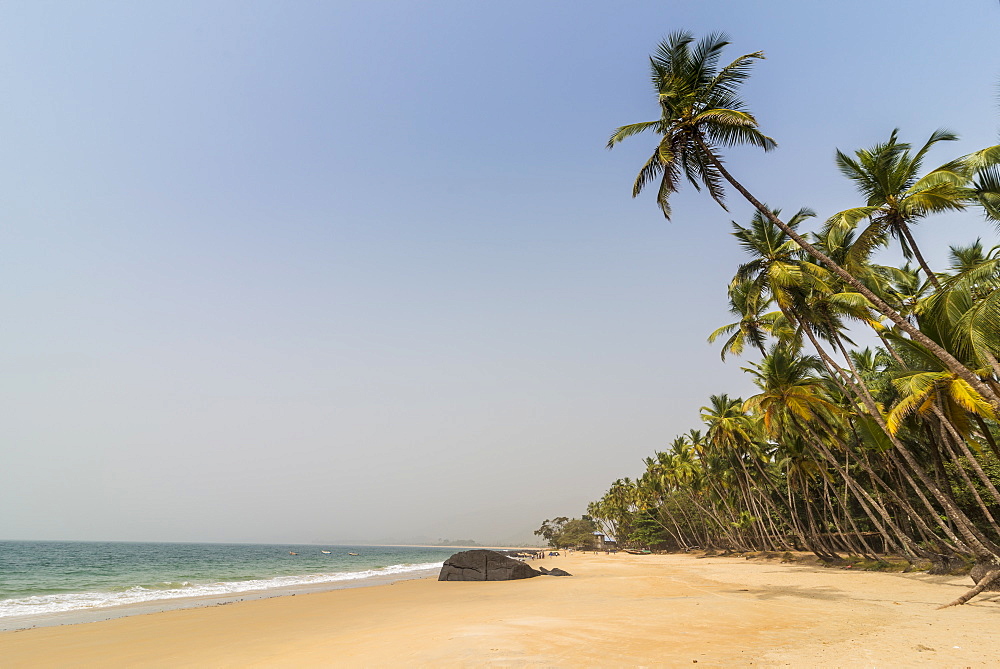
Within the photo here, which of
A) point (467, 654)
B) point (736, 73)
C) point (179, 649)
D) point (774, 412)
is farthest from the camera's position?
point (774, 412)

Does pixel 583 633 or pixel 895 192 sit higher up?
pixel 895 192

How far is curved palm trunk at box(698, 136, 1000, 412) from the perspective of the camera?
1047 cm

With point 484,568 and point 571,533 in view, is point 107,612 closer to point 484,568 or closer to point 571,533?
point 484,568

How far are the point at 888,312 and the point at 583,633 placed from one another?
10378mm

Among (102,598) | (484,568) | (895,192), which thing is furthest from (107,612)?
(895,192)

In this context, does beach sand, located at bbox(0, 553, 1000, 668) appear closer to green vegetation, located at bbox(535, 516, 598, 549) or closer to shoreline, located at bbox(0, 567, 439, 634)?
shoreline, located at bbox(0, 567, 439, 634)

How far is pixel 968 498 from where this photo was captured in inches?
942

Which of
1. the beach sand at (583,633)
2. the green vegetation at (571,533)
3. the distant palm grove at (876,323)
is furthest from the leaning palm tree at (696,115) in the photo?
the green vegetation at (571,533)

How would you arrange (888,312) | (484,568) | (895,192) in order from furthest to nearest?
1. (484,568)
2. (895,192)
3. (888,312)

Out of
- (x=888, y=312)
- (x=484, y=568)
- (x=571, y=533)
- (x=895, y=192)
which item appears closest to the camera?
(x=888, y=312)

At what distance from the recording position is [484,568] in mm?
29203

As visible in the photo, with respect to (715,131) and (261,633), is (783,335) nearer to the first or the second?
(715,131)

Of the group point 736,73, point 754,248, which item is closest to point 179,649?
point 736,73

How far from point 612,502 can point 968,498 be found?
255 feet
